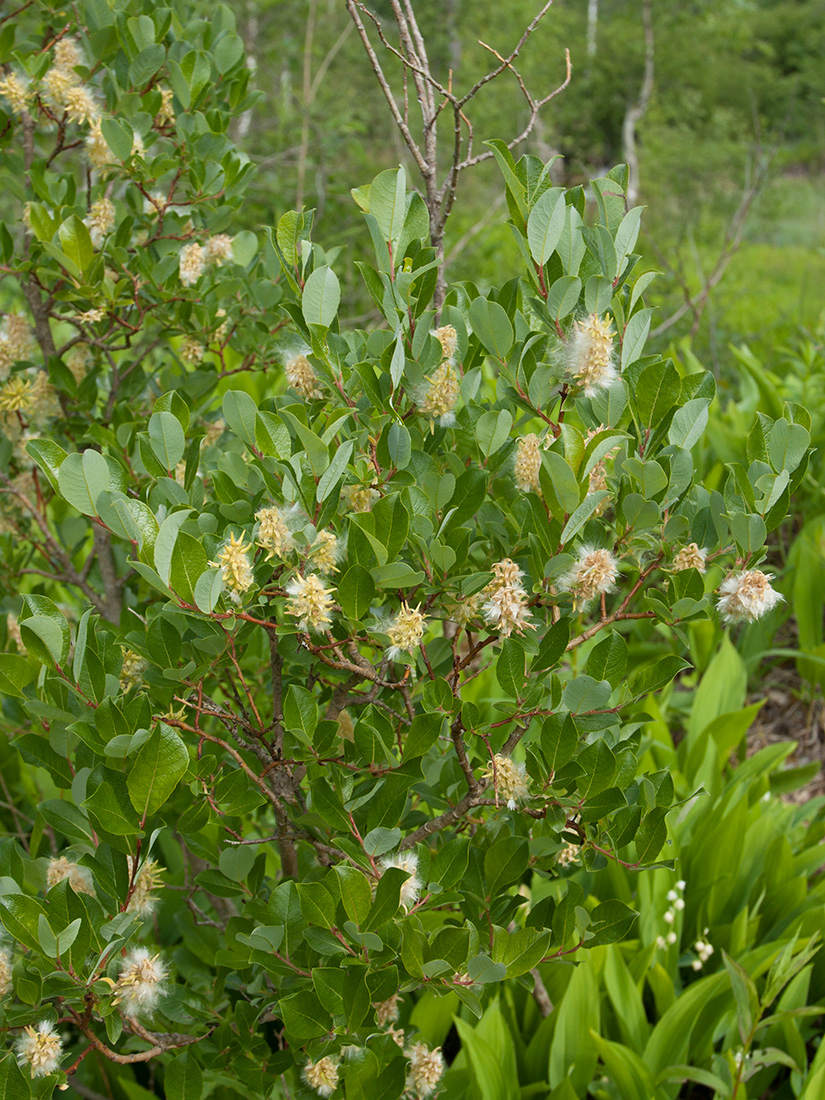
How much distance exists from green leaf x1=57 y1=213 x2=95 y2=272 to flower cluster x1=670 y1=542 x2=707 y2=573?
0.75m

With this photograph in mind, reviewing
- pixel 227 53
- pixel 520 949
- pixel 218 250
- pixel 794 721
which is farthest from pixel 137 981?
pixel 794 721

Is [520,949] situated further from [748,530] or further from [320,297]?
[320,297]

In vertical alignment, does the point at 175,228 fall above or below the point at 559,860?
above

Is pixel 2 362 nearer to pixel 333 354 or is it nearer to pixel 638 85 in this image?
pixel 333 354

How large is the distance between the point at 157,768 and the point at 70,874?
0.85 feet

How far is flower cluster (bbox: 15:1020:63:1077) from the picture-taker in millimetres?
728

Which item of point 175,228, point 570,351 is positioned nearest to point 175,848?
point 175,228

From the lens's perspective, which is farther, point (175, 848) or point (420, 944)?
point (175, 848)

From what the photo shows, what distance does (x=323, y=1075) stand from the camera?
864 mm

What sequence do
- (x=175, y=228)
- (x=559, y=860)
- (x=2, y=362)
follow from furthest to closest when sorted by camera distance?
(x=175, y=228) < (x=2, y=362) < (x=559, y=860)

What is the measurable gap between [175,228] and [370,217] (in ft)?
2.01

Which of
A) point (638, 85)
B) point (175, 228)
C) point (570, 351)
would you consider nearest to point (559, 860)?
point (570, 351)

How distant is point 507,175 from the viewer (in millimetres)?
781

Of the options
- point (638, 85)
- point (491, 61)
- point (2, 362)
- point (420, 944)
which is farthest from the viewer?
point (638, 85)
